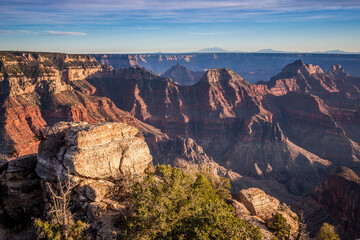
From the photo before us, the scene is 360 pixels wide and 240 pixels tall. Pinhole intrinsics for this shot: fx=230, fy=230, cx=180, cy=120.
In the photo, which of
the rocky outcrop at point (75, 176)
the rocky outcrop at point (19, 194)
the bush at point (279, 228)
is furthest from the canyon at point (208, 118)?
the bush at point (279, 228)

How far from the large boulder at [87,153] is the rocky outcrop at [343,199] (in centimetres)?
5983

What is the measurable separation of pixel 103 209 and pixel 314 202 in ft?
227

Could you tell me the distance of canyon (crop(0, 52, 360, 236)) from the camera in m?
91.9

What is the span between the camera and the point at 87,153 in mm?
22422

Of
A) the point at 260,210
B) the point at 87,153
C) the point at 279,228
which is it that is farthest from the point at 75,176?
the point at 260,210

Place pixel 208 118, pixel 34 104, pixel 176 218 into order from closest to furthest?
pixel 176 218 → pixel 34 104 → pixel 208 118

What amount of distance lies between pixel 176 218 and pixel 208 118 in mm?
117313

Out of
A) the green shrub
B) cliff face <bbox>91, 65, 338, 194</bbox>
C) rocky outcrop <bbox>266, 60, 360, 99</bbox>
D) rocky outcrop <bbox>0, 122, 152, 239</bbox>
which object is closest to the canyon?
cliff face <bbox>91, 65, 338, 194</bbox>

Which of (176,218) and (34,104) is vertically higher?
(176,218)

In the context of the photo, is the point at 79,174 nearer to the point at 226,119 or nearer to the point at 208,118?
the point at 208,118

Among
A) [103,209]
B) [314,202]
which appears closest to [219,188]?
[103,209]

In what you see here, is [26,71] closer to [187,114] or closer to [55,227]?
[187,114]

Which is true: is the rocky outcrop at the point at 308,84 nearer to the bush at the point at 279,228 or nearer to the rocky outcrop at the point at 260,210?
the rocky outcrop at the point at 260,210

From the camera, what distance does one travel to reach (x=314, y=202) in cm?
6869
